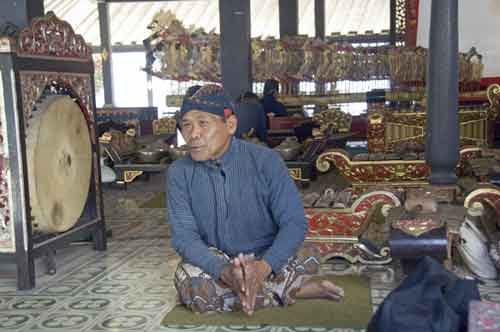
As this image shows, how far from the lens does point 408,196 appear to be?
3748 mm

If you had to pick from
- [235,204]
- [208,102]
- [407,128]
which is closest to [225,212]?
[235,204]

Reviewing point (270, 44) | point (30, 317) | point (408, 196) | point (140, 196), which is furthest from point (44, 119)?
point (270, 44)

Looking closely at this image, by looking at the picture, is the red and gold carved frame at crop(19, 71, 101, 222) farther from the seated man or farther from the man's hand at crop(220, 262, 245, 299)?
the man's hand at crop(220, 262, 245, 299)

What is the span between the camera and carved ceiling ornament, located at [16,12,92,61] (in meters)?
3.38

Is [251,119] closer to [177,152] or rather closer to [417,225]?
[177,152]

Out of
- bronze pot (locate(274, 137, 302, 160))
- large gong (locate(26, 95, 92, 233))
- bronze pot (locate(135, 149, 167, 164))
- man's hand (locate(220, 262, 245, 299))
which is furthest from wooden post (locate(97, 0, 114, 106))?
man's hand (locate(220, 262, 245, 299))

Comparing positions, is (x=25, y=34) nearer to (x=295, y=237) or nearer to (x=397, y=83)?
(x=295, y=237)

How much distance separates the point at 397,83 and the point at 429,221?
6.30 m

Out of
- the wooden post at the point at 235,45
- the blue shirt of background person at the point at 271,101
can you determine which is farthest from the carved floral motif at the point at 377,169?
the blue shirt of background person at the point at 271,101

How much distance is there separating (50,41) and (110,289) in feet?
4.44

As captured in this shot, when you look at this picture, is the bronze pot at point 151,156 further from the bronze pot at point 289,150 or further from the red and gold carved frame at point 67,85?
the red and gold carved frame at point 67,85

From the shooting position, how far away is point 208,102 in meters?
2.80

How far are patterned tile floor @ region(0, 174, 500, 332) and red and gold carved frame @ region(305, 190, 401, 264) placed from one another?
0.38 ft

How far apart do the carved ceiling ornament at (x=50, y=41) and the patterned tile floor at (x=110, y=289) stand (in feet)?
3.84
